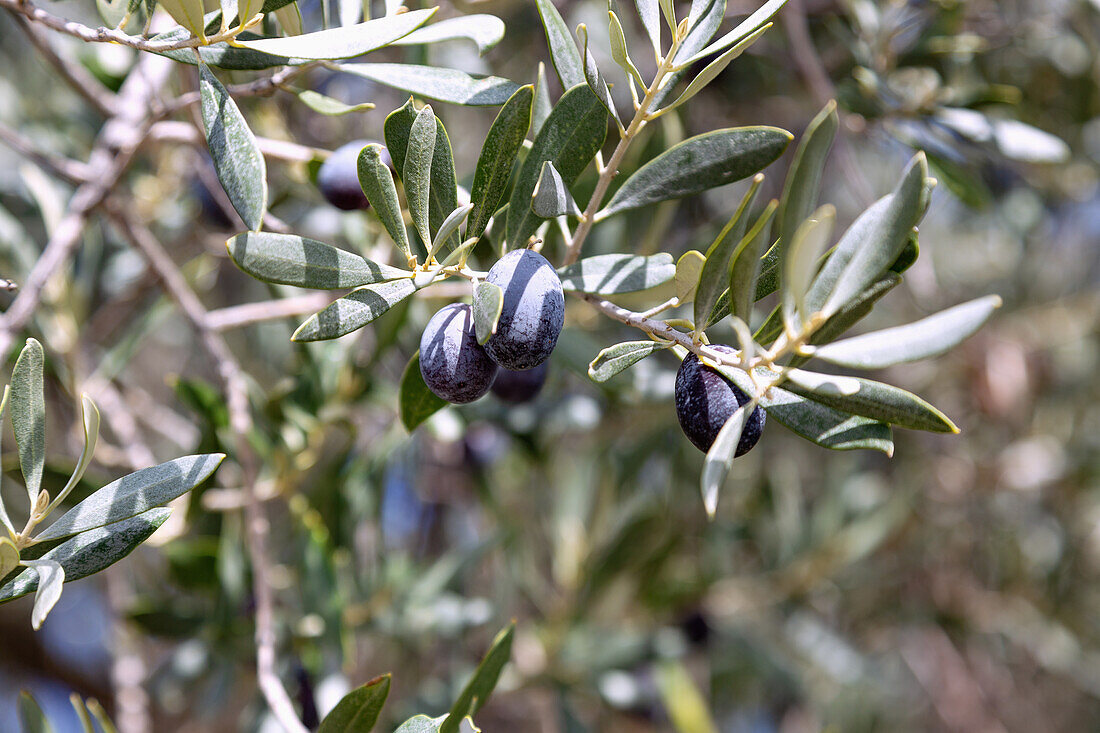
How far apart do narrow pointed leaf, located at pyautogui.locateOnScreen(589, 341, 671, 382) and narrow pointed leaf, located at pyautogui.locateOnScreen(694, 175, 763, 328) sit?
48 mm

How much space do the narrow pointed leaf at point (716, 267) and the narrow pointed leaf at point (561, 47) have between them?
0.21 metres

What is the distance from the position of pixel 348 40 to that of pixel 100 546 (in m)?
0.50

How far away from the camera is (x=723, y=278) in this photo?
26.0 inches

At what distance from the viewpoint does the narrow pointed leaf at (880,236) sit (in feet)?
1.78

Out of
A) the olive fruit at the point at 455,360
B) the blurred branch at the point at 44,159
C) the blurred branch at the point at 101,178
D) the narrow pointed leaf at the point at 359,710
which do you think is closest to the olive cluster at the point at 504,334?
the olive fruit at the point at 455,360

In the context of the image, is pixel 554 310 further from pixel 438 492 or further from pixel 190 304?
pixel 438 492

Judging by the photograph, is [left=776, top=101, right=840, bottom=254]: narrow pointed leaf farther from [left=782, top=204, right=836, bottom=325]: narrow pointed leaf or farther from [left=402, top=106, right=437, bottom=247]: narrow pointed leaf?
[left=402, top=106, right=437, bottom=247]: narrow pointed leaf

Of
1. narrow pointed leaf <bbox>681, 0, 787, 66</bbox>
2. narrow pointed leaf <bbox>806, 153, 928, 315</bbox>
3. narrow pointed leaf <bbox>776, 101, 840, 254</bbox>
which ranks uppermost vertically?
narrow pointed leaf <bbox>681, 0, 787, 66</bbox>

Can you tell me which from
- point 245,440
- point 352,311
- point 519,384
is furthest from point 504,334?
point 245,440

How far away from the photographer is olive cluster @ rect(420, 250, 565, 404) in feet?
2.08

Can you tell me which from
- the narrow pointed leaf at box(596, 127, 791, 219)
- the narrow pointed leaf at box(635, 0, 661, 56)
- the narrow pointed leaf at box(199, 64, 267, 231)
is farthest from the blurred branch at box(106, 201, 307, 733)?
the narrow pointed leaf at box(635, 0, 661, 56)

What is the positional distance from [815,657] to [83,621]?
3.01 m

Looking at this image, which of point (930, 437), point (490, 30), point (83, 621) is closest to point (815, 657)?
point (930, 437)

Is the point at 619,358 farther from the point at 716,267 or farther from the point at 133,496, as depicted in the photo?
the point at 133,496
